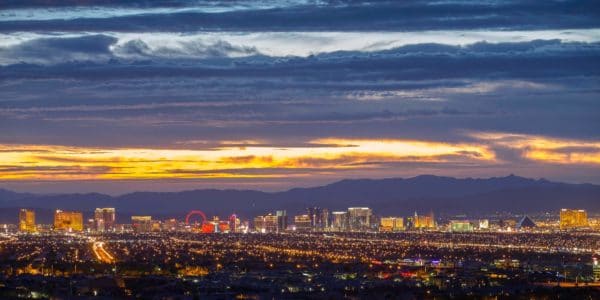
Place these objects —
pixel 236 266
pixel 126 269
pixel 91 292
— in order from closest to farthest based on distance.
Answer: pixel 91 292 < pixel 126 269 < pixel 236 266

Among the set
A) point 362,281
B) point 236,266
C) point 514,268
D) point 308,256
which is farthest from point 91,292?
point 308,256

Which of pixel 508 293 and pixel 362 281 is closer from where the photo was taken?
pixel 508 293

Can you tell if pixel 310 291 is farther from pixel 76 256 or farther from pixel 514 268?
pixel 76 256

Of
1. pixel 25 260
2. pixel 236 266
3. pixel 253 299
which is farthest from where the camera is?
pixel 25 260

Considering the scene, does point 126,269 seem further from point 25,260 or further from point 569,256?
point 569,256

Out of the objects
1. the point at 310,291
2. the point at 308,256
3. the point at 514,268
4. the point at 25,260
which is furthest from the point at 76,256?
the point at 310,291

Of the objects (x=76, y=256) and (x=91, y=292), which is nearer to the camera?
(x=91, y=292)

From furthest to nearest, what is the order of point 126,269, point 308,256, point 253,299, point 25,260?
point 308,256 < point 25,260 < point 126,269 < point 253,299
